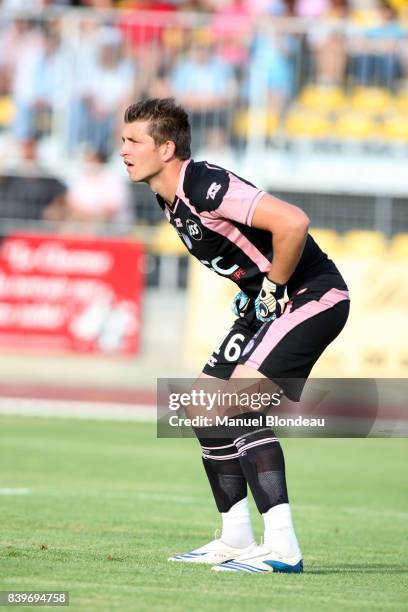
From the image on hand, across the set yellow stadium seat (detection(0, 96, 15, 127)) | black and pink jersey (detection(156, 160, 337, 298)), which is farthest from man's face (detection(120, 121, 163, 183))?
yellow stadium seat (detection(0, 96, 15, 127))

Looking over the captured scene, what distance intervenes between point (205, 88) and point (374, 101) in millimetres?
2958

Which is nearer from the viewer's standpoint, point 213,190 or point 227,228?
point 213,190

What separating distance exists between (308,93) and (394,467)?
32.1ft

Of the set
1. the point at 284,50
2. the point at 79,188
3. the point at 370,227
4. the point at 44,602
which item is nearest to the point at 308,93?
the point at 284,50

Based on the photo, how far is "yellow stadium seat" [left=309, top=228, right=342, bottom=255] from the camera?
20078mm

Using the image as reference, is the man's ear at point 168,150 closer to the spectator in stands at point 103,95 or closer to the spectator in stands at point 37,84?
the spectator in stands at point 103,95

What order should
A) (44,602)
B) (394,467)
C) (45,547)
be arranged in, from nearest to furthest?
(44,602) → (45,547) → (394,467)

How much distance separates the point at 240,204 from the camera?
20.4 feet

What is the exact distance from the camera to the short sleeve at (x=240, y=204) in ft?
20.4

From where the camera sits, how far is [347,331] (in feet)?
65.2

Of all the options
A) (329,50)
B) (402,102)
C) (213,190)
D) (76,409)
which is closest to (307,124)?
(329,50)

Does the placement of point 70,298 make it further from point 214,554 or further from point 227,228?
point 227,228

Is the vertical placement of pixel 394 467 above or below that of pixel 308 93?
below

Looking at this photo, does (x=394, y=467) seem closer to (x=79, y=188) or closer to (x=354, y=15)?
(x=79, y=188)
